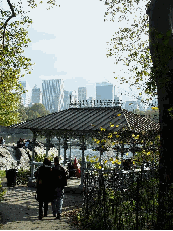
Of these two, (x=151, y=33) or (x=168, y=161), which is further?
(x=151, y=33)

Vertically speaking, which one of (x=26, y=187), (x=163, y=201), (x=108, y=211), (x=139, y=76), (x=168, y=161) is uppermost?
(x=139, y=76)

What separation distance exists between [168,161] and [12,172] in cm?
1148

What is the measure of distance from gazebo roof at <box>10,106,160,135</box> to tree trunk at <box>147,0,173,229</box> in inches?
191

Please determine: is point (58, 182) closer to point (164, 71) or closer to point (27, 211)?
point (27, 211)

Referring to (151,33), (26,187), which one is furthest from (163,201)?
(26,187)

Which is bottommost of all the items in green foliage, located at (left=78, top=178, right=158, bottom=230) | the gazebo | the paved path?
the paved path

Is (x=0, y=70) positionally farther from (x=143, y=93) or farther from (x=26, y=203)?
(x=143, y=93)

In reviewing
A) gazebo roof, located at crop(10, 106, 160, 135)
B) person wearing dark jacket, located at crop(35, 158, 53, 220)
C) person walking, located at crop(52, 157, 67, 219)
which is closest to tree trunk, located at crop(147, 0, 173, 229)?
person walking, located at crop(52, 157, 67, 219)

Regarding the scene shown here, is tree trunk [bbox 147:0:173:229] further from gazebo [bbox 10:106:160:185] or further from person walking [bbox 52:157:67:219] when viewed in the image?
gazebo [bbox 10:106:160:185]

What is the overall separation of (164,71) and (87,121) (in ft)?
25.1

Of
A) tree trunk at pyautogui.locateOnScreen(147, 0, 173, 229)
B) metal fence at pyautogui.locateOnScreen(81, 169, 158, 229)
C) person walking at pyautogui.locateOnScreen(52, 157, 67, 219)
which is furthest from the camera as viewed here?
person walking at pyautogui.locateOnScreen(52, 157, 67, 219)

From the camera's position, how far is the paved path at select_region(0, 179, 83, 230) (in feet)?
30.2

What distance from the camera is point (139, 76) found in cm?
1004

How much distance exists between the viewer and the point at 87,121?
15.0 meters
